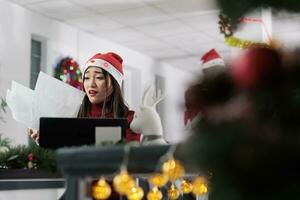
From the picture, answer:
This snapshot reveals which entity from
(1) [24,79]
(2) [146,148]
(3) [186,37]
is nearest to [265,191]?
(2) [146,148]

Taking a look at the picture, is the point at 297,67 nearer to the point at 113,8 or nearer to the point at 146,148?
the point at 146,148

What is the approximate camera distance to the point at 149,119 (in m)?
1.15

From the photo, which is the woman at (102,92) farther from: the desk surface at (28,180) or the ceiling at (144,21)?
the ceiling at (144,21)

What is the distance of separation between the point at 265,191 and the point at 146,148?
0.23 meters

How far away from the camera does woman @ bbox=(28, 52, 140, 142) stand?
2096 millimetres

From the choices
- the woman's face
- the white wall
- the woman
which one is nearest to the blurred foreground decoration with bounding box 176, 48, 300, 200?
the woman

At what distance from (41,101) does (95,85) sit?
1.97ft

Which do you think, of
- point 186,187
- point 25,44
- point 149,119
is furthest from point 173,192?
point 25,44

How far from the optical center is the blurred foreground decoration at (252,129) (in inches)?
25.8

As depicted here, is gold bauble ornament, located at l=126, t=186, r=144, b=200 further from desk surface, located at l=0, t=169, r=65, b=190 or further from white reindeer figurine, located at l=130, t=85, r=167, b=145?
desk surface, located at l=0, t=169, r=65, b=190

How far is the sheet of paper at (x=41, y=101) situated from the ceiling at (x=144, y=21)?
3.54 meters

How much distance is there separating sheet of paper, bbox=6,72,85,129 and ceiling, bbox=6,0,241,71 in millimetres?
3537

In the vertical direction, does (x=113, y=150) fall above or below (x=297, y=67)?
below

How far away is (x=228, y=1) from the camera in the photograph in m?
0.72
